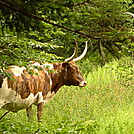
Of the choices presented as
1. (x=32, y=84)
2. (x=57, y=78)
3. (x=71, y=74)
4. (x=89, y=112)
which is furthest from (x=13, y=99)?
(x=89, y=112)

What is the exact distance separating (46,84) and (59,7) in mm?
3800

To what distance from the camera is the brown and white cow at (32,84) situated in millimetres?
5628

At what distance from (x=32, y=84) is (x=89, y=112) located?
6.42 ft

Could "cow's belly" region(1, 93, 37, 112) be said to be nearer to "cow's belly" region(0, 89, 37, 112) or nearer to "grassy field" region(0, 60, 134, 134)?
"cow's belly" region(0, 89, 37, 112)

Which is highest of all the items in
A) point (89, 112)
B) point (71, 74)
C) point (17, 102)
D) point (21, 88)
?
point (71, 74)

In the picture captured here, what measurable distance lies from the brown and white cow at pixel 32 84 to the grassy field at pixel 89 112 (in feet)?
0.99

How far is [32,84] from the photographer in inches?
242

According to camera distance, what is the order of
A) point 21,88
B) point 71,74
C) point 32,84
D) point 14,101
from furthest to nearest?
point 71,74 < point 32,84 < point 21,88 < point 14,101

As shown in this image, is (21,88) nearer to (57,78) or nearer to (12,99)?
(12,99)

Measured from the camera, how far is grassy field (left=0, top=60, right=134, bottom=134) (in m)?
4.76

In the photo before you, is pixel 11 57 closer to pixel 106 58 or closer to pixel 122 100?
pixel 122 100

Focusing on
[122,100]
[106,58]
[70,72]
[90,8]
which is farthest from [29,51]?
[106,58]

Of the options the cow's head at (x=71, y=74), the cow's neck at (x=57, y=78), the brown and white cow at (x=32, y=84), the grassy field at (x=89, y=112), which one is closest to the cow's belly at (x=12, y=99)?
the brown and white cow at (x=32, y=84)

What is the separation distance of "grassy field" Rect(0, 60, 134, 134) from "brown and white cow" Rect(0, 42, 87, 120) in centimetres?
30
